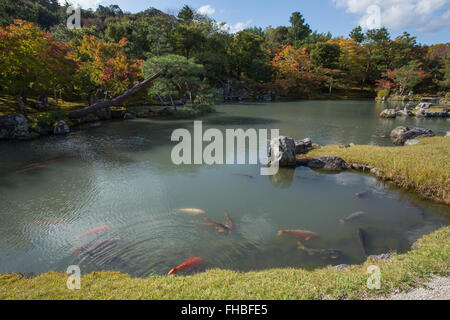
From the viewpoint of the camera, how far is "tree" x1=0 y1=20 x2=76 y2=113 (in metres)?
16.2

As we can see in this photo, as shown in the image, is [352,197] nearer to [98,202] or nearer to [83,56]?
[98,202]

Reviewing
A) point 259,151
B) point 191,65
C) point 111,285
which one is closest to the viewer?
point 111,285

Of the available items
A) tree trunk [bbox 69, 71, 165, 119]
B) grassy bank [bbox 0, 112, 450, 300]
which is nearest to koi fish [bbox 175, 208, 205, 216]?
grassy bank [bbox 0, 112, 450, 300]

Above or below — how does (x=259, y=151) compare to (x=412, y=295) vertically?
above

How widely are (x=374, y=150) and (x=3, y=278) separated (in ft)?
46.1

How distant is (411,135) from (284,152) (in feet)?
33.1

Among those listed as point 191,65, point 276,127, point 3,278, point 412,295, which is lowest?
point 3,278

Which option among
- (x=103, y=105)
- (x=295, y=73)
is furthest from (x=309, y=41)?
(x=103, y=105)

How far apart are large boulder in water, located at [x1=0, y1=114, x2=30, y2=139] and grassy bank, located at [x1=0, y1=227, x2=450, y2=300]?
49.6 feet

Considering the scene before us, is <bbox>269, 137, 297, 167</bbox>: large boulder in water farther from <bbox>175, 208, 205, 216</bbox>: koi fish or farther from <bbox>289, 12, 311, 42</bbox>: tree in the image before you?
<bbox>289, 12, 311, 42</bbox>: tree

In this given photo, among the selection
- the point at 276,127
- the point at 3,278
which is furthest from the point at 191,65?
the point at 3,278

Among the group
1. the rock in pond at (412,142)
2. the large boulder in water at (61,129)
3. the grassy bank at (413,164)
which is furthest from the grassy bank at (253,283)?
A: the large boulder in water at (61,129)

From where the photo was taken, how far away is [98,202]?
8.56 meters

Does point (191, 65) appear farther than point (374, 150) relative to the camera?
Yes
